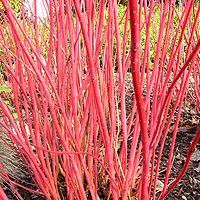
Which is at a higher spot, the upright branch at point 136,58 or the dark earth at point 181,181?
the upright branch at point 136,58

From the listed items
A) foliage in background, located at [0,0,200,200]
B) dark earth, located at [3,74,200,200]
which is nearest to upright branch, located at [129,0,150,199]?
foliage in background, located at [0,0,200,200]

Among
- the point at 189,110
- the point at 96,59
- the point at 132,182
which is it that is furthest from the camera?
the point at 189,110

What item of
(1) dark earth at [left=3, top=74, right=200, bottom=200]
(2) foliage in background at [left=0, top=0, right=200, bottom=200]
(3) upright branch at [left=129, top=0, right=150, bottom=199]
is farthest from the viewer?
(1) dark earth at [left=3, top=74, right=200, bottom=200]

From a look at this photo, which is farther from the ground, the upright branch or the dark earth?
the upright branch

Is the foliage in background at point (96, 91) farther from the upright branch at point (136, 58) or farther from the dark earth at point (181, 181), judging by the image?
the dark earth at point (181, 181)

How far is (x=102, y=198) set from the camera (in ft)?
3.98

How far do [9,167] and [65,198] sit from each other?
18.0 inches

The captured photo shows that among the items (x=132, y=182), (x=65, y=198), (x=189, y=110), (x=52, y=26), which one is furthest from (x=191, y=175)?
(x=52, y=26)

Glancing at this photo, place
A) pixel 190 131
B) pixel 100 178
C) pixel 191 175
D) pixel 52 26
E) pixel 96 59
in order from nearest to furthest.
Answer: pixel 96 59 → pixel 52 26 → pixel 100 178 → pixel 191 175 → pixel 190 131

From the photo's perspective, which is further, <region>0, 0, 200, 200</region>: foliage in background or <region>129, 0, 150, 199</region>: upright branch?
<region>0, 0, 200, 200</region>: foliage in background

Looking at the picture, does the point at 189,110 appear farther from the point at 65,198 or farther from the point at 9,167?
the point at 9,167

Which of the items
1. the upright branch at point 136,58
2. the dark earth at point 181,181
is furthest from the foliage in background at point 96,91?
the dark earth at point 181,181

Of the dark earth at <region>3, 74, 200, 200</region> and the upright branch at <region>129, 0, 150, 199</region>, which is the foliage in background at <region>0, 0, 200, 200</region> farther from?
the dark earth at <region>3, 74, 200, 200</region>

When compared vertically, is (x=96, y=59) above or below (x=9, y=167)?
above
